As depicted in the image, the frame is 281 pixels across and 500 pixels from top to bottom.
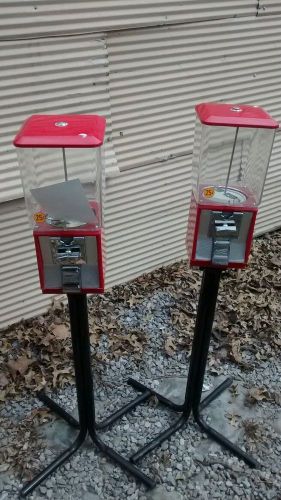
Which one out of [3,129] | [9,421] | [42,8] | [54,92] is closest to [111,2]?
[42,8]

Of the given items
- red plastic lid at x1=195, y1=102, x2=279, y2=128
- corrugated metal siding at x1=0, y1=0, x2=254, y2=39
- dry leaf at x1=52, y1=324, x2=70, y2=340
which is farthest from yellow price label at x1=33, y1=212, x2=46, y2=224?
dry leaf at x1=52, y1=324, x2=70, y2=340

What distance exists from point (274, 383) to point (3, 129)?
2683 mm

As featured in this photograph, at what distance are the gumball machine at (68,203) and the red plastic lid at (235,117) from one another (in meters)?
0.49

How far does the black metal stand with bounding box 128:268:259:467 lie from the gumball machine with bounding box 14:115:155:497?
0.65m

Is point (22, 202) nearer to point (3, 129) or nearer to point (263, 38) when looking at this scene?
point (3, 129)

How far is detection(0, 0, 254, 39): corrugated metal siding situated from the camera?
111 inches

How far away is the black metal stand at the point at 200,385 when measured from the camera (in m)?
2.57

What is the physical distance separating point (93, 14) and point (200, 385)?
8.32ft

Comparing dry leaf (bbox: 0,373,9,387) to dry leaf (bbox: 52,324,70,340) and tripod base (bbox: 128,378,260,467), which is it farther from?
tripod base (bbox: 128,378,260,467)

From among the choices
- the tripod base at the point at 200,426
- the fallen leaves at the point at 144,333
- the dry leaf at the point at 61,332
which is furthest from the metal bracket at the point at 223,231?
the dry leaf at the point at 61,332

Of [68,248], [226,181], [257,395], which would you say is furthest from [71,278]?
[257,395]

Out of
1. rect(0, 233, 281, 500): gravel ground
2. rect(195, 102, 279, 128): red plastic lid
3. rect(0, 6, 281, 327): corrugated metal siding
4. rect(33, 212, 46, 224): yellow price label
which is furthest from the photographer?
rect(0, 6, 281, 327): corrugated metal siding

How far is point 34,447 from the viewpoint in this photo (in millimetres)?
2910

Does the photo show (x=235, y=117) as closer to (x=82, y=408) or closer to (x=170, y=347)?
(x=82, y=408)
